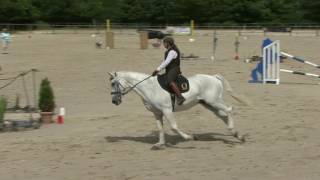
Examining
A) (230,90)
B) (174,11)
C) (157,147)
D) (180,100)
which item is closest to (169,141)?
(157,147)

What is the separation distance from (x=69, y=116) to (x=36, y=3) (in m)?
90.0

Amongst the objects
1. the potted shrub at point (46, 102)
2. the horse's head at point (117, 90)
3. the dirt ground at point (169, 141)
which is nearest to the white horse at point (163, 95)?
the horse's head at point (117, 90)

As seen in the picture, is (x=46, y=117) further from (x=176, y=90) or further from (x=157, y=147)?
(x=176, y=90)

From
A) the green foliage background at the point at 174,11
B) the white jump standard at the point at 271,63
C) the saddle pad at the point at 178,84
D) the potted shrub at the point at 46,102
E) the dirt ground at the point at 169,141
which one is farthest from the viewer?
the green foliage background at the point at 174,11

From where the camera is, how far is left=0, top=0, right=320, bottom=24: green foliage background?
310 feet

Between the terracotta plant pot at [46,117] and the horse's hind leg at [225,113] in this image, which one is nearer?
the horse's hind leg at [225,113]

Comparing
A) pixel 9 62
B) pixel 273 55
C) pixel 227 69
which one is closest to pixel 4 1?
pixel 9 62

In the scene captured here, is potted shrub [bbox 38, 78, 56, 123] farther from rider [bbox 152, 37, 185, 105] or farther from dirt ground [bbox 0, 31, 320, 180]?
rider [bbox 152, 37, 185, 105]

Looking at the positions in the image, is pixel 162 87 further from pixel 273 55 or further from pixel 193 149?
pixel 273 55

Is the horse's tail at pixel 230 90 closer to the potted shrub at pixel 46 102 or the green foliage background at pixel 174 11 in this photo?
the potted shrub at pixel 46 102

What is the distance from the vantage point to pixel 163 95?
35.1 ft

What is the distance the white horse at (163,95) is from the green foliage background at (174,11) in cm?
8224

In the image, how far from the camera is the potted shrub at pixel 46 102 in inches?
534

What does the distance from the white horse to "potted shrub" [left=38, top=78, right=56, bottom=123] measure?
3043mm
